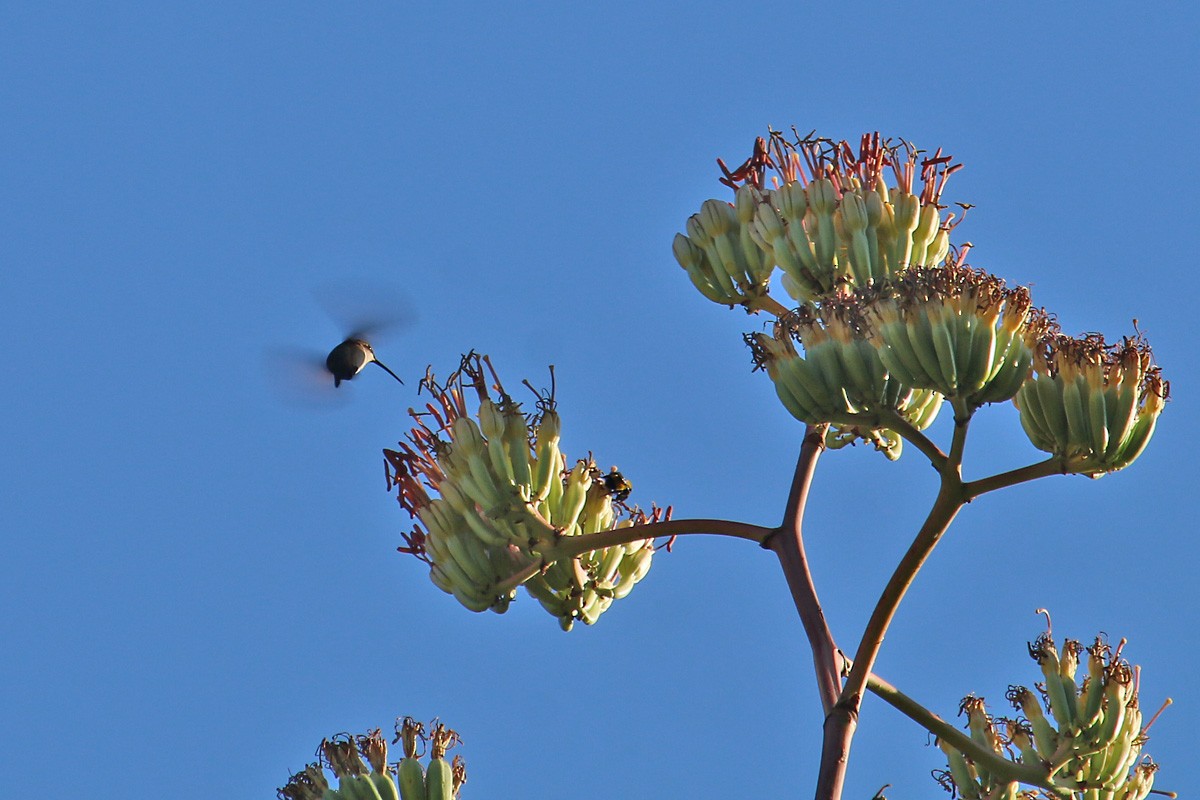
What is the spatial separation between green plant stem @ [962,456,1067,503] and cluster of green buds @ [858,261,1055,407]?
28 centimetres

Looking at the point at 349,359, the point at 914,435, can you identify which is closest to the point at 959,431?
the point at 914,435

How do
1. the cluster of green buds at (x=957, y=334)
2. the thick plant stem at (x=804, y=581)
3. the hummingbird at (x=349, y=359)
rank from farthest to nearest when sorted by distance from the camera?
the hummingbird at (x=349, y=359), the thick plant stem at (x=804, y=581), the cluster of green buds at (x=957, y=334)

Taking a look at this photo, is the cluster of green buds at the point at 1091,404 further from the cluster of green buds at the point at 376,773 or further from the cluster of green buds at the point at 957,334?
the cluster of green buds at the point at 376,773

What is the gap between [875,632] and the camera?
6684 millimetres

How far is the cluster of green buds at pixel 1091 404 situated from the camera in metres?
6.43

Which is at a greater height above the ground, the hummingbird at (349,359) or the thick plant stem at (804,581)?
the hummingbird at (349,359)

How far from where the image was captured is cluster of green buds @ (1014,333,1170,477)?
6.43 meters

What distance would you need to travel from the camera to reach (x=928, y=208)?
7816mm

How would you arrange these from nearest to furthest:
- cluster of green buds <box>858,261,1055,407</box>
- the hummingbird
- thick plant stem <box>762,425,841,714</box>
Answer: cluster of green buds <box>858,261,1055,407</box> < thick plant stem <box>762,425,841,714</box> < the hummingbird

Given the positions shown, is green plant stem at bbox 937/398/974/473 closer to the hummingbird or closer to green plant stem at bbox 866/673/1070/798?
green plant stem at bbox 866/673/1070/798

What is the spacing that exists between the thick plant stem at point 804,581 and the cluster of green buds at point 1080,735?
0.62 m

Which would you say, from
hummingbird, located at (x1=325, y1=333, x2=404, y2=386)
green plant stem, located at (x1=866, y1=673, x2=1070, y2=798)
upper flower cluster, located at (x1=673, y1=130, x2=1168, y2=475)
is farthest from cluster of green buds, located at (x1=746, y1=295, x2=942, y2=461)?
hummingbird, located at (x1=325, y1=333, x2=404, y2=386)

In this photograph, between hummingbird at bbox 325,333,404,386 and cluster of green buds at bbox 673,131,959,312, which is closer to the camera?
cluster of green buds at bbox 673,131,959,312

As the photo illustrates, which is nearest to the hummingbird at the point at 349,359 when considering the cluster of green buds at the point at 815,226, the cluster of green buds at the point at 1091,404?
the cluster of green buds at the point at 815,226
